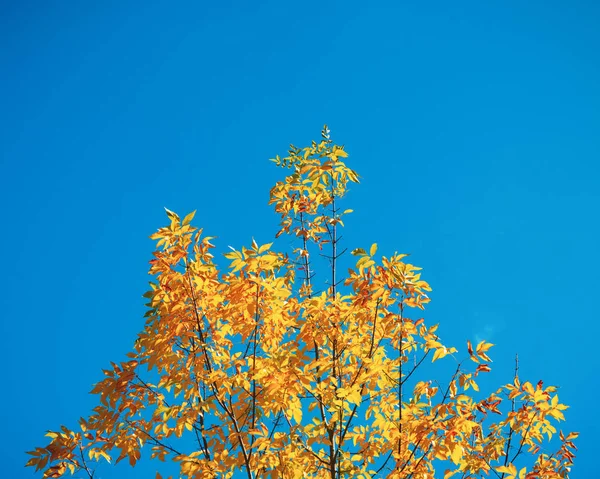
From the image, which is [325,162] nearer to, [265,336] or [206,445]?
[265,336]

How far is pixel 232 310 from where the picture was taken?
3.79 m

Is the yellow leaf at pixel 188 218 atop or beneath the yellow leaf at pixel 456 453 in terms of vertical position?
atop

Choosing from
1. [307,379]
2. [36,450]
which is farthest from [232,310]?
[36,450]

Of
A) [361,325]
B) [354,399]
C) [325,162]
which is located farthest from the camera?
[325,162]

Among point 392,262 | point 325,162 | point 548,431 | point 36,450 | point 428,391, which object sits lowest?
point 36,450

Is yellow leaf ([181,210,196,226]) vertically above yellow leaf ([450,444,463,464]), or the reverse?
yellow leaf ([181,210,196,226])

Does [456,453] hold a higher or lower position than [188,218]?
lower

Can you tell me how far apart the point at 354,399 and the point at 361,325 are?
2.22ft

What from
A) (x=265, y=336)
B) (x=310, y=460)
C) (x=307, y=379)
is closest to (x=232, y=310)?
(x=265, y=336)

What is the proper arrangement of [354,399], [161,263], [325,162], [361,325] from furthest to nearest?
[325,162] → [361,325] → [161,263] → [354,399]

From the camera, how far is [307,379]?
11.7 ft

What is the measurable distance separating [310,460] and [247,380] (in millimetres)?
926

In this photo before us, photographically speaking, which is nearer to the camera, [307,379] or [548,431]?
[307,379]

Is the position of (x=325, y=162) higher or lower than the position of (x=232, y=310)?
higher
